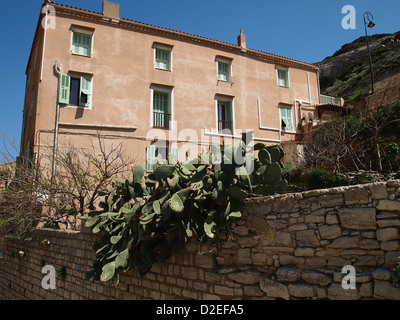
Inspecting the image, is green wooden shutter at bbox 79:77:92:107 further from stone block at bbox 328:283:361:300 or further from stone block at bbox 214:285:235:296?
stone block at bbox 328:283:361:300

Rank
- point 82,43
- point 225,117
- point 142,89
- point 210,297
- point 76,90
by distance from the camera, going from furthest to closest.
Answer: point 225,117
point 142,89
point 82,43
point 76,90
point 210,297

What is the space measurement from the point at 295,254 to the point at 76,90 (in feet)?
36.3

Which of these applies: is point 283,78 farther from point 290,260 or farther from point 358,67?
point 358,67

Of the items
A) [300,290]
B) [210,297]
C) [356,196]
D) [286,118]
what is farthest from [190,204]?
[286,118]

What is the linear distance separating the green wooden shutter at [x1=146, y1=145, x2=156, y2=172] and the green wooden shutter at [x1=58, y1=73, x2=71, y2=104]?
11.6 feet

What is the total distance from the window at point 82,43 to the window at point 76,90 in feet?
3.52

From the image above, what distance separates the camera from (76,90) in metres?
12.3

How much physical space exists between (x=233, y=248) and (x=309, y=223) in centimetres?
120

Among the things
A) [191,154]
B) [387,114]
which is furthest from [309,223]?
[191,154]

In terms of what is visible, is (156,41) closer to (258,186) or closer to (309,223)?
(258,186)

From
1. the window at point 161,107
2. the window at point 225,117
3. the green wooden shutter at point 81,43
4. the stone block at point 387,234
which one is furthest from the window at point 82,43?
the stone block at point 387,234

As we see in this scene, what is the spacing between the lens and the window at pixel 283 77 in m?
16.6
